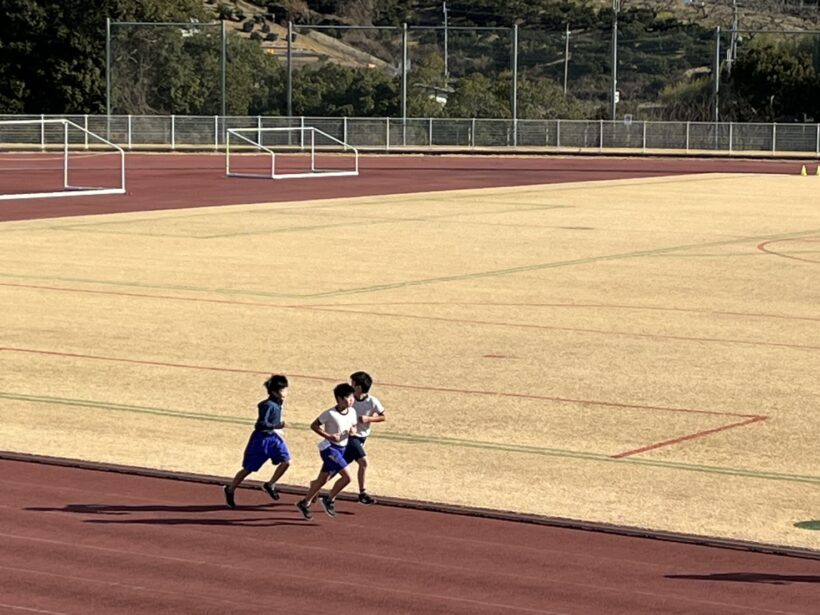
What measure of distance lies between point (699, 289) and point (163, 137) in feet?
199

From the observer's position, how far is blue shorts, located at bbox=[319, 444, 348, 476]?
14234 mm

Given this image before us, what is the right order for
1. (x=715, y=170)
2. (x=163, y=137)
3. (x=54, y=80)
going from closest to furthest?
(x=715, y=170), (x=163, y=137), (x=54, y=80)

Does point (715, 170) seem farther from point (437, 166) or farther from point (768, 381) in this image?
point (768, 381)

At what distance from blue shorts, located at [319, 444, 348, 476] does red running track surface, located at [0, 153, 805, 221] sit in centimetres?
3494

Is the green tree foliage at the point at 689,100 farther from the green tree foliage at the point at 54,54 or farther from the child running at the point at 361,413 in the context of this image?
the child running at the point at 361,413

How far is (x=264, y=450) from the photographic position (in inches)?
569

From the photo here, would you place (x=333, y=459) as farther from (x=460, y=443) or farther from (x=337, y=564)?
(x=460, y=443)

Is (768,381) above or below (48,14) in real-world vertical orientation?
below

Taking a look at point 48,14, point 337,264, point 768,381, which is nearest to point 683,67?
point 48,14

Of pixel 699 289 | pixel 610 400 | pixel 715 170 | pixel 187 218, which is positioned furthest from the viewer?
pixel 715 170

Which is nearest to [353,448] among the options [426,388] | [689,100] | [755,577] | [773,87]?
[755,577]

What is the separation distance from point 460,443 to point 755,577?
19.1 feet

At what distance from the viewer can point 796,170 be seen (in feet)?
268

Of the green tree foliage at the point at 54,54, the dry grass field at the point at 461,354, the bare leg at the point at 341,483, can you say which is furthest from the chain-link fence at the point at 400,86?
the bare leg at the point at 341,483
